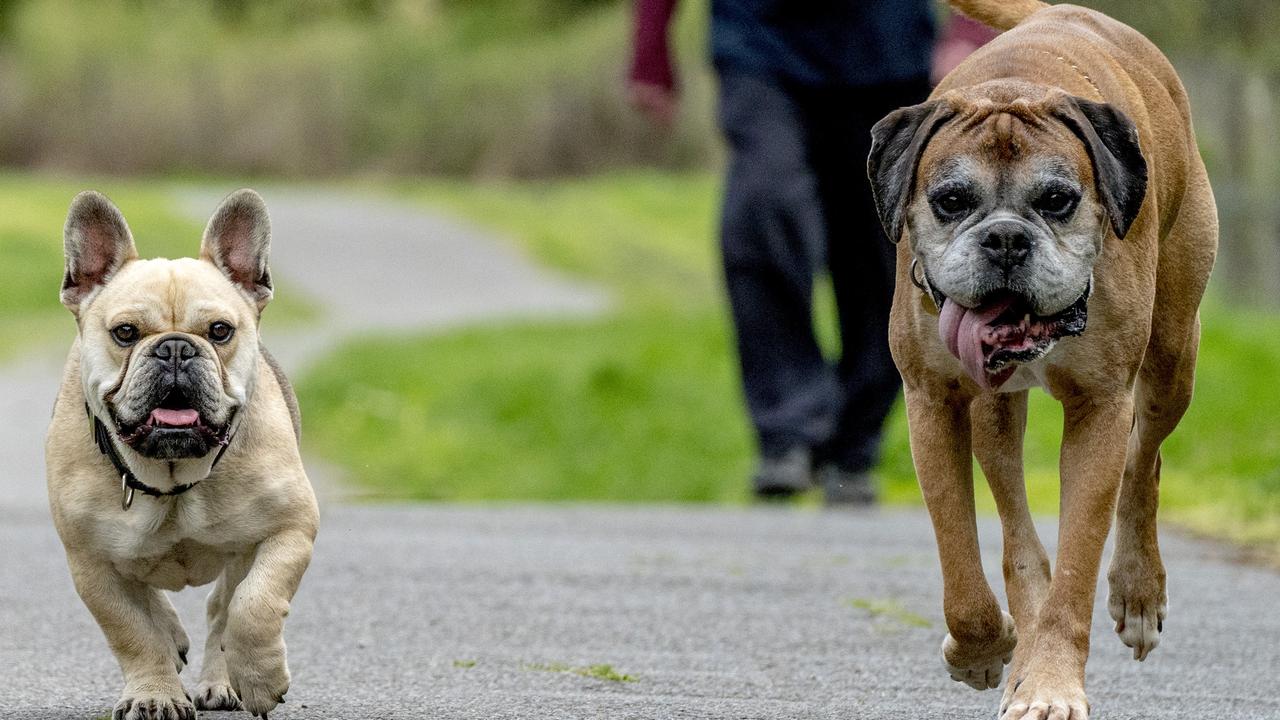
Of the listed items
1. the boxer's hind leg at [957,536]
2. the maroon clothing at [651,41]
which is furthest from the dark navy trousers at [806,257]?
the boxer's hind leg at [957,536]

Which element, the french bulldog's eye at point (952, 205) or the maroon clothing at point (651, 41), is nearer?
the french bulldog's eye at point (952, 205)

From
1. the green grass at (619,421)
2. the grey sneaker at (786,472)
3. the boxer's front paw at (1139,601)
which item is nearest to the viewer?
the boxer's front paw at (1139,601)

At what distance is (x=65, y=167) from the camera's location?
4097cm

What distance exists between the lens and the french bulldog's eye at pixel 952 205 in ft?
14.8

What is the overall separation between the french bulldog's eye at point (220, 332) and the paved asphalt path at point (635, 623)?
85 cm

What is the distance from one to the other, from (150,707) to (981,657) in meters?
1.78

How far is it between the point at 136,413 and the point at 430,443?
855 centimetres

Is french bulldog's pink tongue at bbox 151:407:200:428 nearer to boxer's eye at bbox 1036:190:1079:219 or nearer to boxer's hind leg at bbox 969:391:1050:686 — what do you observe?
boxer's eye at bbox 1036:190:1079:219

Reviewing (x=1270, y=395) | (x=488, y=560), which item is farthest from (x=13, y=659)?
(x=1270, y=395)

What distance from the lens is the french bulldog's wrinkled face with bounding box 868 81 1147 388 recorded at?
4.40 meters

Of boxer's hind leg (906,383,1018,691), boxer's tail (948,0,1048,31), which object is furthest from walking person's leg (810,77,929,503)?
boxer's hind leg (906,383,1018,691)

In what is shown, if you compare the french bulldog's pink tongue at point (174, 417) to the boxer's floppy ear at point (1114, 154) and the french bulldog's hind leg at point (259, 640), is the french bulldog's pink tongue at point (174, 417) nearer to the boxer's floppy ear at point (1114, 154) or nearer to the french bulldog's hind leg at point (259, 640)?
the french bulldog's hind leg at point (259, 640)

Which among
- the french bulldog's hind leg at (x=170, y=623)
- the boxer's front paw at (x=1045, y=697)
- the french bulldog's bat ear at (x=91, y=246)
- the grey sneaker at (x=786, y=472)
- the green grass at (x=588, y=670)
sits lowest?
the grey sneaker at (x=786, y=472)

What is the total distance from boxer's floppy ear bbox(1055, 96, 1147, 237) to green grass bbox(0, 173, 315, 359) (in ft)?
43.9
